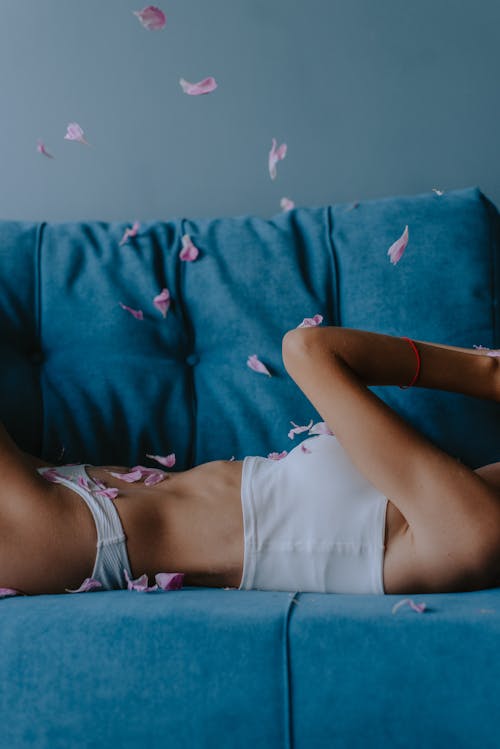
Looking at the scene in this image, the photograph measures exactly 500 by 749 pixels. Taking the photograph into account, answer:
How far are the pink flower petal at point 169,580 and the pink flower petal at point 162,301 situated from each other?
53 cm

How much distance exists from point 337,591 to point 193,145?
3.64ft

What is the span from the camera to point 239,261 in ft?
4.70

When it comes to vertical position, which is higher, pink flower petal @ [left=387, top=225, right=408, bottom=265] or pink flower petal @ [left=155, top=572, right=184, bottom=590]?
pink flower petal @ [left=387, top=225, right=408, bottom=265]

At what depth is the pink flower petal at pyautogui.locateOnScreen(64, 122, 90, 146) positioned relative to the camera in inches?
67.1

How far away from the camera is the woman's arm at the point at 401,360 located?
110 centimetres

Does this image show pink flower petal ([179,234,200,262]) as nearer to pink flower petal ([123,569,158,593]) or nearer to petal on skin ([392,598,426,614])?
pink flower petal ([123,569,158,593])

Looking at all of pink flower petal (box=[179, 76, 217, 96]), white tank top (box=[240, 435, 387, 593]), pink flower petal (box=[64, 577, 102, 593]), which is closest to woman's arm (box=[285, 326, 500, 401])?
white tank top (box=[240, 435, 387, 593])

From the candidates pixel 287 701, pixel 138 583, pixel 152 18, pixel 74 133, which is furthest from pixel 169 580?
pixel 152 18

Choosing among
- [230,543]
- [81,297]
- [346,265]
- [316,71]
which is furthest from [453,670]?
[316,71]

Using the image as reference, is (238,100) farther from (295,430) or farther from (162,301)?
(295,430)

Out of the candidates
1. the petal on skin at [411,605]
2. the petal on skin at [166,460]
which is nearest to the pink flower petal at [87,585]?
the petal on skin at [166,460]

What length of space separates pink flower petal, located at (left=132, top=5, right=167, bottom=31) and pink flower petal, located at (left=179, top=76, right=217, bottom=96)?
126mm

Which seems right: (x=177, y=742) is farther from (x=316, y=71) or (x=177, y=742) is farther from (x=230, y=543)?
(x=316, y=71)

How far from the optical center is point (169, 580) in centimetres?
108
